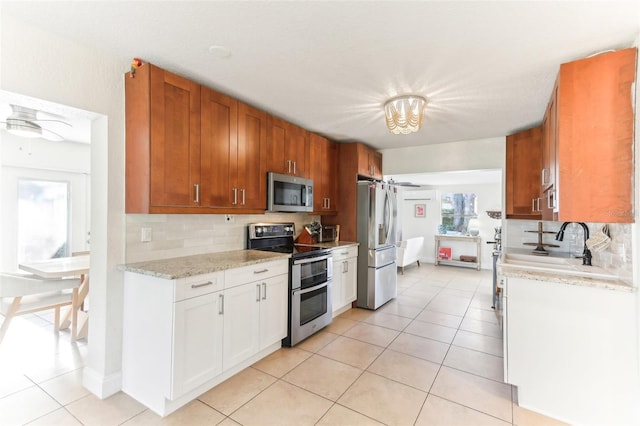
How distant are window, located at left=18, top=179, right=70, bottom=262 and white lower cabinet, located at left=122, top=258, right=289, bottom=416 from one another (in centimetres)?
320

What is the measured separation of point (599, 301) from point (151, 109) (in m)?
3.21

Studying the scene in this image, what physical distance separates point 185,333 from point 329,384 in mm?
1155

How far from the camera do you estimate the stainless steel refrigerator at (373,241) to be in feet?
13.0

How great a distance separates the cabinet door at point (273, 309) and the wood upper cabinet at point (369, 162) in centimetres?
219

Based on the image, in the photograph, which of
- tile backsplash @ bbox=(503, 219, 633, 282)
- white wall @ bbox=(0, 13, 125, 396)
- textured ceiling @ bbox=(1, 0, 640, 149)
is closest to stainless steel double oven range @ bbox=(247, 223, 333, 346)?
white wall @ bbox=(0, 13, 125, 396)

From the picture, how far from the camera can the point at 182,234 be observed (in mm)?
2594

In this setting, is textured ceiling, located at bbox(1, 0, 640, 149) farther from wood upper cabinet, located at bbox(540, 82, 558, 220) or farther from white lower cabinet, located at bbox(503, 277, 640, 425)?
white lower cabinet, located at bbox(503, 277, 640, 425)

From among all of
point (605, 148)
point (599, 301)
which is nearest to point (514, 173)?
point (605, 148)

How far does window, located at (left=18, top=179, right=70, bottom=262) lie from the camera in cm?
394

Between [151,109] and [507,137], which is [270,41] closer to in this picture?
[151,109]

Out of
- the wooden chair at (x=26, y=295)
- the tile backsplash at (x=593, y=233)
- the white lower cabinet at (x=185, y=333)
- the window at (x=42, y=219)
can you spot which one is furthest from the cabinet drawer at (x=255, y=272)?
the window at (x=42, y=219)

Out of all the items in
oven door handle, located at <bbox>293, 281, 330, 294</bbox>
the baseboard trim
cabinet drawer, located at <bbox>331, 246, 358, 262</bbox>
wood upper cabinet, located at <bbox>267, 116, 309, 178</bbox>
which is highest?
wood upper cabinet, located at <bbox>267, 116, 309, 178</bbox>

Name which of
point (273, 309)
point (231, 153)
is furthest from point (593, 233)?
point (231, 153)

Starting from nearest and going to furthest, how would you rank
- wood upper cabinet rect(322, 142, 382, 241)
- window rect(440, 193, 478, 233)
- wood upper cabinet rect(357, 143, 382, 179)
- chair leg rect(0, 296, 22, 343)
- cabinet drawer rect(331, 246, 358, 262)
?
chair leg rect(0, 296, 22, 343) < cabinet drawer rect(331, 246, 358, 262) < wood upper cabinet rect(322, 142, 382, 241) < wood upper cabinet rect(357, 143, 382, 179) < window rect(440, 193, 478, 233)
